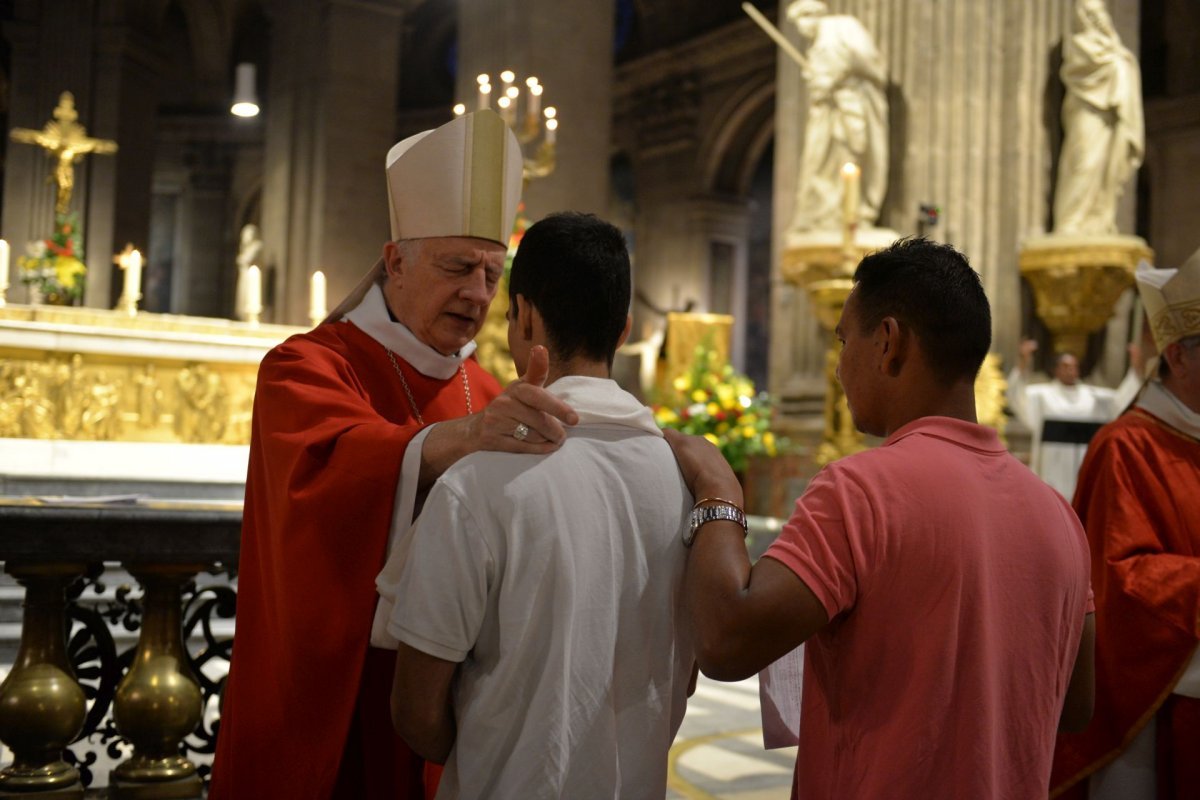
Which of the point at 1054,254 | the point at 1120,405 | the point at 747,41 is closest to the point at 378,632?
the point at 1120,405

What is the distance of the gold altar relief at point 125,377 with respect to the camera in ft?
24.8

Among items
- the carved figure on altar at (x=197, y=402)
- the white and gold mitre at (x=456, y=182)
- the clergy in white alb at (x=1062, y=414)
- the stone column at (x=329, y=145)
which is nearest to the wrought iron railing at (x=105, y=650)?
the white and gold mitre at (x=456, y=182)

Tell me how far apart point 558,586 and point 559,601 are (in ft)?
0.07

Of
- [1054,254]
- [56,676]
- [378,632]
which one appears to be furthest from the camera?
[1054,254]

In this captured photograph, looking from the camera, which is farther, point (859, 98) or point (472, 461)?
point (859, 98)

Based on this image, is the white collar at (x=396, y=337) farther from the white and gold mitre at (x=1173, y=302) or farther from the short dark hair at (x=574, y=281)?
the white and gold mitre at (x=1173, y=302)

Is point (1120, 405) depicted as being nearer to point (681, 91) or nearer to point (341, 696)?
point (341, 696)

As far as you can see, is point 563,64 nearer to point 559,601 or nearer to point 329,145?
point 329,145

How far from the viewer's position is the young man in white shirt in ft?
5.40

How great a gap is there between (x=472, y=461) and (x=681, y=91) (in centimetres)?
2109

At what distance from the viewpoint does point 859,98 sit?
31.7ft

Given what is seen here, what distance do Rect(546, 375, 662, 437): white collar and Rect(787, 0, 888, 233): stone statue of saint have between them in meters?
8.10

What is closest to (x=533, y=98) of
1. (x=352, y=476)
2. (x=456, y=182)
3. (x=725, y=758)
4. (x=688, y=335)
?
(x=725, y=758)

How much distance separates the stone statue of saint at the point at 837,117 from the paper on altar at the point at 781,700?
7787 millimetres
